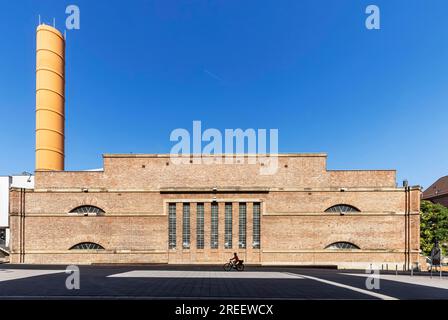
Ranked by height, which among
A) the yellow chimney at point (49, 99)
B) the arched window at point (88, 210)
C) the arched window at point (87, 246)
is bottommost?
the arched window at point (87, 246)

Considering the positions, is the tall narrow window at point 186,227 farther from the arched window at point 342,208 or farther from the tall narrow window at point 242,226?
the arched window at point 342,208

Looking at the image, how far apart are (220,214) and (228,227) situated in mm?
1541

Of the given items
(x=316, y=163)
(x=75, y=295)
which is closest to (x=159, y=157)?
(x=316, y=163)

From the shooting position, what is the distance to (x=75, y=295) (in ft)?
31.0

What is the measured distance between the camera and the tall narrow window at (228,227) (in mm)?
26297

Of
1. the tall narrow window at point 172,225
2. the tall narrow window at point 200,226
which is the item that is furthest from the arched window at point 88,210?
the tall narrow window at point 200,226

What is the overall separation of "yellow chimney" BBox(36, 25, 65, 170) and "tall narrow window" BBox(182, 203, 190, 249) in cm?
1601

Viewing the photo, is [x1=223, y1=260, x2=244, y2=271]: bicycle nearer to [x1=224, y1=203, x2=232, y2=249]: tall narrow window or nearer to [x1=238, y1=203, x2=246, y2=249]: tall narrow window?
[x1=224, y1=203, x2=232, y2=249]: tall narrow window

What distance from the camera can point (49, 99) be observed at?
31.0m

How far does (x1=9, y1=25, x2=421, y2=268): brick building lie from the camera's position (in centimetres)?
2591

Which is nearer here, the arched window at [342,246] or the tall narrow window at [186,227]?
the arched window at [342,246]

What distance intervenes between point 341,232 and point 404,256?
634 cm

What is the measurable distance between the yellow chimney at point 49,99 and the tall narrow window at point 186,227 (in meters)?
16.0

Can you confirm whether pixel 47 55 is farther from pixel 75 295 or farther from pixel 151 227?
pixel 75 295
